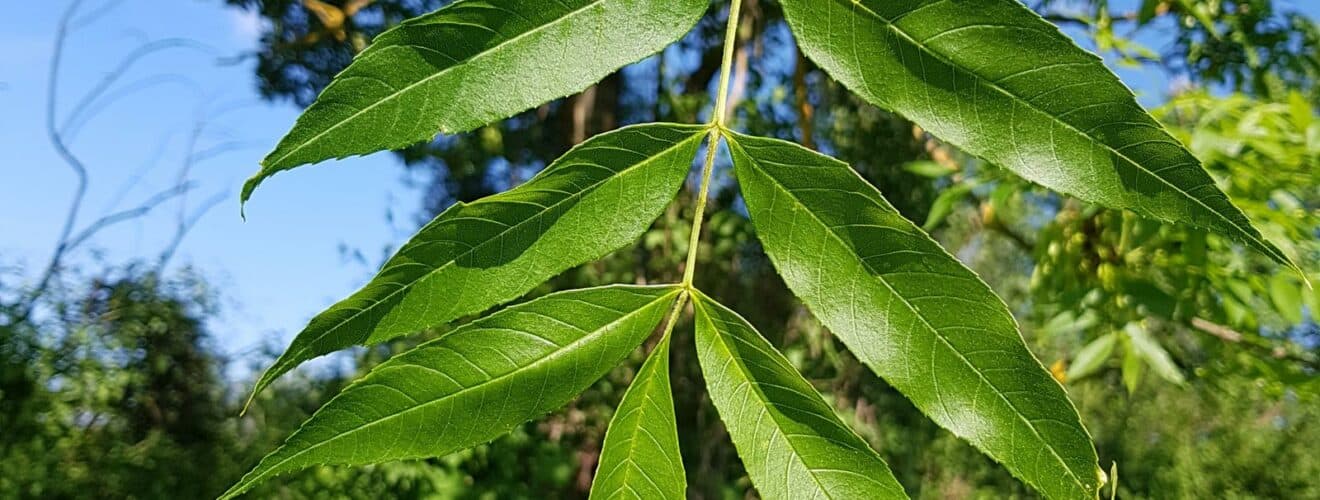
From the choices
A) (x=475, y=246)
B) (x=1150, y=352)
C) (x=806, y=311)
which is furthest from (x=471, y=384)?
(x=806, y=311)

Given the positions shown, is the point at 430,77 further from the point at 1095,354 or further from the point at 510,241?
the point at 1095,354

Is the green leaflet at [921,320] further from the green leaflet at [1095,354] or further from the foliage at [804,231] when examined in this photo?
the green leaflet at [1095,354]

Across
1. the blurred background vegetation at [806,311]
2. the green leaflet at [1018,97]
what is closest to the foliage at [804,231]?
the green leaflet at [1018,97]

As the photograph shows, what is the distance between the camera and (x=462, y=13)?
383 millimetres

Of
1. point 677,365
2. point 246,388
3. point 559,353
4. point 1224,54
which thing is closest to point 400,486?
point 677,365

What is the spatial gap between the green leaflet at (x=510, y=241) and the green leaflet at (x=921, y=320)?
0.21ft

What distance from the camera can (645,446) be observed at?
0.42 metres

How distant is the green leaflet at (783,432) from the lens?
1.28ft

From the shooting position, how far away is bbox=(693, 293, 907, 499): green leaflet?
39 centimetres

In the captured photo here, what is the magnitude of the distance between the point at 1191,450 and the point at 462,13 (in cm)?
531

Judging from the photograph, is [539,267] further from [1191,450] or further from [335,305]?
[1191,450]

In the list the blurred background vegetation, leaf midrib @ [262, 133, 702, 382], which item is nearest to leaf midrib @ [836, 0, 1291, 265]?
leaf midrib @ [262, 133, 702, 382]

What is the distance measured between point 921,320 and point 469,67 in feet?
0.69

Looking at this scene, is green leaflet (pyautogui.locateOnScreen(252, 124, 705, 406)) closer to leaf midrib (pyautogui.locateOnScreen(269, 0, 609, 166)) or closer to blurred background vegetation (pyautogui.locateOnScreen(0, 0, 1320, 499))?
leaf midrib (pyautogui.locateOnScreen(269, 0, 609, 166))
